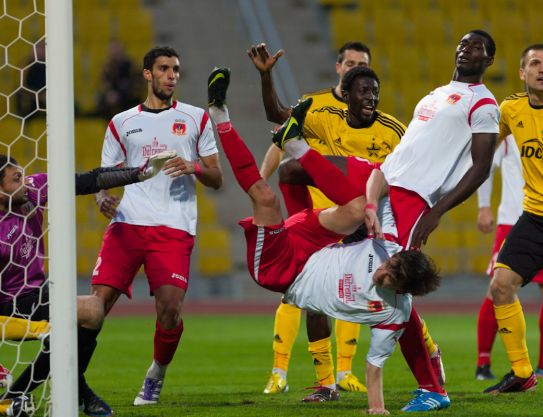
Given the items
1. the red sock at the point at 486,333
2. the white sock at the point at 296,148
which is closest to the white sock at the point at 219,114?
the white sock at the point at 296,148

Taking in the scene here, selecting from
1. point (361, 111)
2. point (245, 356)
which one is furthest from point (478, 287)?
point (361, 111)

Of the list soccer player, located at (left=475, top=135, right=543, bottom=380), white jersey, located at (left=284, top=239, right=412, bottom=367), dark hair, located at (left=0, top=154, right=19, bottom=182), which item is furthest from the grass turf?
dark hair, located at (left=0, top=154, right=19, bottom=182)

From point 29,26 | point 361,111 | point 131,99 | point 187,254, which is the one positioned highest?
point 29,26

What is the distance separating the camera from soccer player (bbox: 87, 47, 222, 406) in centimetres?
647

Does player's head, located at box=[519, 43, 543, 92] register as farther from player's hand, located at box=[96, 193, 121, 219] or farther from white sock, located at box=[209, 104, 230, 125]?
player's hand, located at box=[96, 193, 121, 219]

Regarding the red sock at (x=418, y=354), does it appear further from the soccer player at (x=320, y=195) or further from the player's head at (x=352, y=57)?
→ the player's head at (x=352, y=57)

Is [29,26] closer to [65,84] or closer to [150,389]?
[150,389]

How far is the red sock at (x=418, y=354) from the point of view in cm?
591

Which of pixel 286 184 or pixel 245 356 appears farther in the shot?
pixel 245 356

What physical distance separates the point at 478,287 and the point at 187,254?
10.2 m

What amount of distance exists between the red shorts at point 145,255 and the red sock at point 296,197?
2.30 ft

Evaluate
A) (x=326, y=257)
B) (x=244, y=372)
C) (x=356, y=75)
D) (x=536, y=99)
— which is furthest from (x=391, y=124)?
(x=244, y=372)

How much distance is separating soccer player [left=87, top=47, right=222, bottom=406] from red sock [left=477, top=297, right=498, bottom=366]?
253 cm

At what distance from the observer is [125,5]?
19016 millimetres
